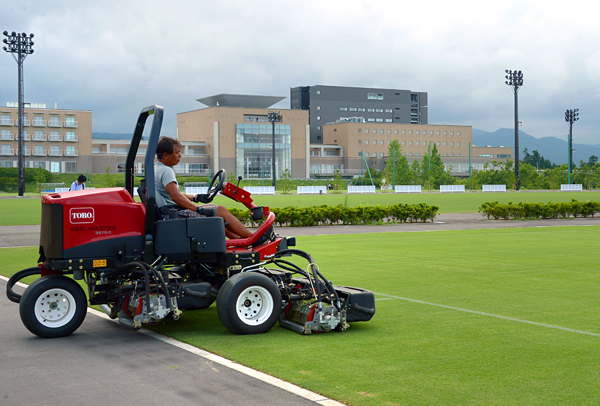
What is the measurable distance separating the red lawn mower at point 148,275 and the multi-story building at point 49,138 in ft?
362

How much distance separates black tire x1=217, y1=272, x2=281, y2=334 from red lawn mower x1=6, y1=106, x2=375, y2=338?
0.5 inches

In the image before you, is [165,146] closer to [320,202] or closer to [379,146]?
[320,202]

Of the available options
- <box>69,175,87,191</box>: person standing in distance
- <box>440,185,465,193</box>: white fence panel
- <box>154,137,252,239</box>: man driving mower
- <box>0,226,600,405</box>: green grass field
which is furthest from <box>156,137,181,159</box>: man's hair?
<box>440,185,465,193</box>: white fence panel

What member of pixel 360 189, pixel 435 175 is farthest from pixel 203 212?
pixel 435 175

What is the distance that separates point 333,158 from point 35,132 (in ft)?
213

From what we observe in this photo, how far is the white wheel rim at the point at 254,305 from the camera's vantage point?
7.43m

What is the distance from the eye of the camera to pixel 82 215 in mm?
7188

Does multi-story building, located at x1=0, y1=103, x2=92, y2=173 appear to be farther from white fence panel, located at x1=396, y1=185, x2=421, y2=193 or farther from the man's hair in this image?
the man's hair

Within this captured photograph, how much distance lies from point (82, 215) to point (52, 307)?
1.23 metres

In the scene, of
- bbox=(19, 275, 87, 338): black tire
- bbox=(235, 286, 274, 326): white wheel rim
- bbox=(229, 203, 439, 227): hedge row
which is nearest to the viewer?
bbox=(19, 275, 87, 338): black tire

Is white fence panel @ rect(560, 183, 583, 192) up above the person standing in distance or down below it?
above

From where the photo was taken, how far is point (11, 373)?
6047 millimetres

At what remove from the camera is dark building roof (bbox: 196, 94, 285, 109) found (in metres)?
130

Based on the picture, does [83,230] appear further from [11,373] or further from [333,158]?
[333,158]
